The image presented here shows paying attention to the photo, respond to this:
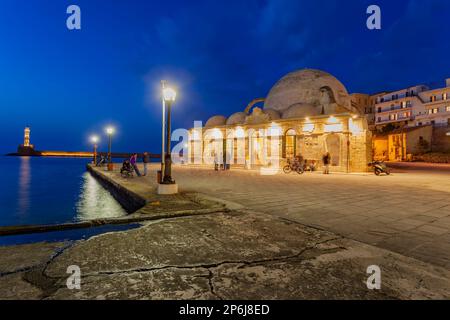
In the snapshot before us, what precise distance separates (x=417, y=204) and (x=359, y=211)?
2183mm

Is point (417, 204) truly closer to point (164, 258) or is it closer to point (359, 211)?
point (359, 211)

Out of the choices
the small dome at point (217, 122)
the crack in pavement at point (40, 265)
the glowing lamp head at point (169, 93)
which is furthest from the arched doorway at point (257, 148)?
the crack in pavement at point (40, 265)

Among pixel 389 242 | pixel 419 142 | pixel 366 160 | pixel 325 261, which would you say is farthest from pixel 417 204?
pixel 419 142

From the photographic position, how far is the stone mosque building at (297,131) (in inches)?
774

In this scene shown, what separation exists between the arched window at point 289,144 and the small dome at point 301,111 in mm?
1568

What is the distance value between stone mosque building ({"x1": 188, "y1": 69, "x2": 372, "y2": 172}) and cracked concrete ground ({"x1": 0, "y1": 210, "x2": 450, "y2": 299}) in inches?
712

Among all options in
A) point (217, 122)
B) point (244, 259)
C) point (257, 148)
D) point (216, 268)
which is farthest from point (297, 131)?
point (216, 268)

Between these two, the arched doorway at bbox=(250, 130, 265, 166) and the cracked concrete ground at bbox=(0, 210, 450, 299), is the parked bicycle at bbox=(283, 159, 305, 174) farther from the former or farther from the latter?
the cracked concrete ground at bbox=(0, 210, 450, 299)

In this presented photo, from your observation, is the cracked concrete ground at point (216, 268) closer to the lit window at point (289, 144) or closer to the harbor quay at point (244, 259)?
the harbor quay at point (244, 259)

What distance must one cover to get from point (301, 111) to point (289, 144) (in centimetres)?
336

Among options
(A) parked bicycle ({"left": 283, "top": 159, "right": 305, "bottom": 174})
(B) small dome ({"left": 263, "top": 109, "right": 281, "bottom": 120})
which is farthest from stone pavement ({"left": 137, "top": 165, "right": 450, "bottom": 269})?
(B) small dome ({"left": 263, "top": 109, "right": 281, "bottom": 120})

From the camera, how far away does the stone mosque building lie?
774 inches

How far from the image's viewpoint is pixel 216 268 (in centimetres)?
273
